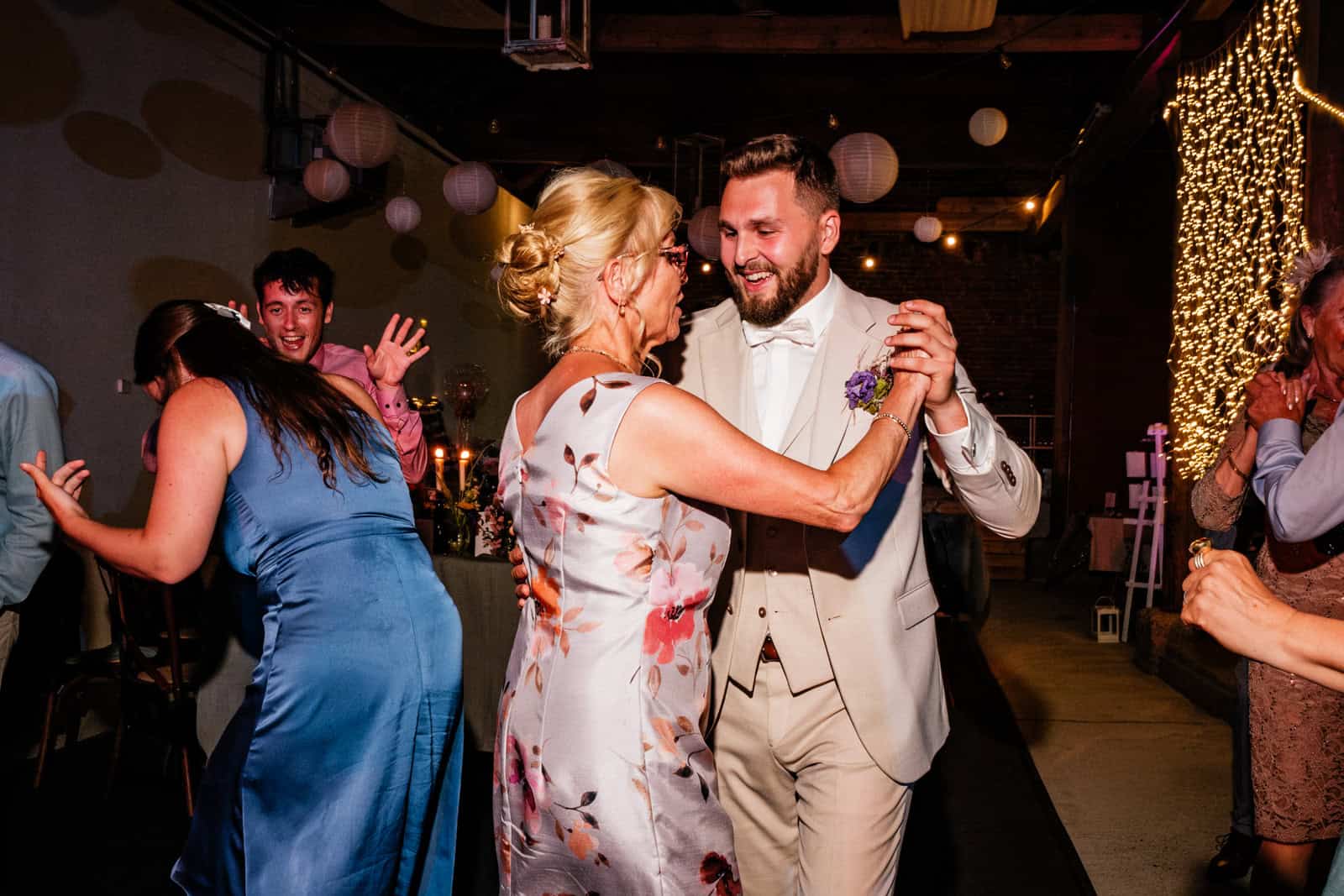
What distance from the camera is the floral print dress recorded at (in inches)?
55.3

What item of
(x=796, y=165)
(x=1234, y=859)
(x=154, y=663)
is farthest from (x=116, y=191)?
(x=1234, y=859)

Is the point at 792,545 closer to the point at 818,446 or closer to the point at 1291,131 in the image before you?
the point at 818,446

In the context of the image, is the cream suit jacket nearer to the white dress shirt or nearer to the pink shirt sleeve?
the white dress shirt

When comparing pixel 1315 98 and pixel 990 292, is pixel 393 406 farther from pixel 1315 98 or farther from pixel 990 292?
pixel 990 292

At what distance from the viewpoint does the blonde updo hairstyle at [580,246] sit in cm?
158

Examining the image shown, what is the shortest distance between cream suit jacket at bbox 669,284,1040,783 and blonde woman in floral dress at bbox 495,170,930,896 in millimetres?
282

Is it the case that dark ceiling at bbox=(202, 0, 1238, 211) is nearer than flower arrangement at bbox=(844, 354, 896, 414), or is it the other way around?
flower arrangement at bbox=(844, 354, 896, 414)

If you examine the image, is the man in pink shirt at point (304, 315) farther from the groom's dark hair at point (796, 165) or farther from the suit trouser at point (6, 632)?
the groom's dark hair at point (796, 165)

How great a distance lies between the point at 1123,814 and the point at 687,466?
3.21 m

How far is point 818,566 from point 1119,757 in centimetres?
335

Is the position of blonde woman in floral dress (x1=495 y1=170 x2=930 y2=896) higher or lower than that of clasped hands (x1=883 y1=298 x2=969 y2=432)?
lower

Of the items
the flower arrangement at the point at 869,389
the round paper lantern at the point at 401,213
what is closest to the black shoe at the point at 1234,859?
the flower arrangement at the point at 869,389

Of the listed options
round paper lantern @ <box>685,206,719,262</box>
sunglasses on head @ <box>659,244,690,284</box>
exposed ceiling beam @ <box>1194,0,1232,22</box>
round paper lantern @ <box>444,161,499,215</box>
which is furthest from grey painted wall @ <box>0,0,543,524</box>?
exposed ceiling beam @ <box>1194,0,1232,22</box>

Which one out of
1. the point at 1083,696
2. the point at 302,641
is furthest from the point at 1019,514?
the point at 1083,696
